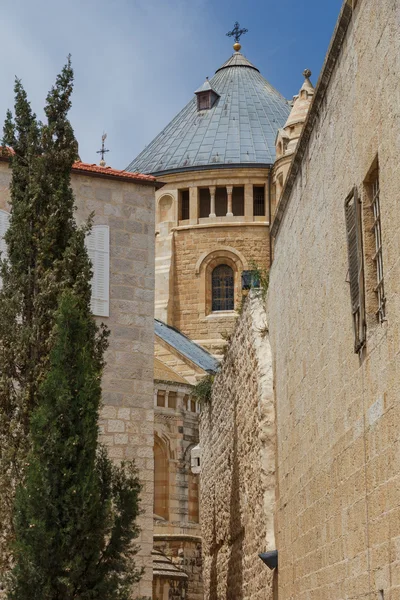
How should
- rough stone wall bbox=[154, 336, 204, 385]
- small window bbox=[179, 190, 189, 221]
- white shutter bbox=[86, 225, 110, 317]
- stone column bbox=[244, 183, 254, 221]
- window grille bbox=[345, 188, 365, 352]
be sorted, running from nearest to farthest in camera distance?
window grille bbox=[345, 188, 365, 352], white shutter bbox=[86, 225, 110, 317], rough stone wall bbox=[154, 336, 204, 385], stone column bbox=[244, 183, 254, 221], small window bbox=[179, 190, 189, 221]

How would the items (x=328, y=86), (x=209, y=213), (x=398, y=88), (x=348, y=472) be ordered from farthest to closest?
(x=209, y=213) → (x=328, y=86) → (x=348, y=472) → (x=398, y=88)

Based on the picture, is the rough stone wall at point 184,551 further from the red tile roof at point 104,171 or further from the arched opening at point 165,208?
the arched opening at point 165,208

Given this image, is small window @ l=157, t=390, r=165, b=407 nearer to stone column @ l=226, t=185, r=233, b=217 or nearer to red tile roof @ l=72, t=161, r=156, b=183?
stone column @ l=226, t=185, r=233, b=217

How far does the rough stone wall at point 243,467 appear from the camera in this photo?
38.3 ft

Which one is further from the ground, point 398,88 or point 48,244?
point 48,244

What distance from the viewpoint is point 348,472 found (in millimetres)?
7086

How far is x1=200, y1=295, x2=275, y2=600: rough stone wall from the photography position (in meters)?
11.7

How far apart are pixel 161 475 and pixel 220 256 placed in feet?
40.2

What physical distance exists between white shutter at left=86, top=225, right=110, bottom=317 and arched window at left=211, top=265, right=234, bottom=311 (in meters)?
26.1

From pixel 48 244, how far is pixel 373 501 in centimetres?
517

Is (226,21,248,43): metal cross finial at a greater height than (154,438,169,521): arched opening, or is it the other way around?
(226,21,248,43): metal cross finial

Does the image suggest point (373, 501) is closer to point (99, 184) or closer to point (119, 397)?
point (119, 397)

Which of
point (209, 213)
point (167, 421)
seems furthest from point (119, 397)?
point (209, 213)

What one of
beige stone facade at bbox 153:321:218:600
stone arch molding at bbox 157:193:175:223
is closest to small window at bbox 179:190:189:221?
stone arch molding at bbox 157:193:175:223
